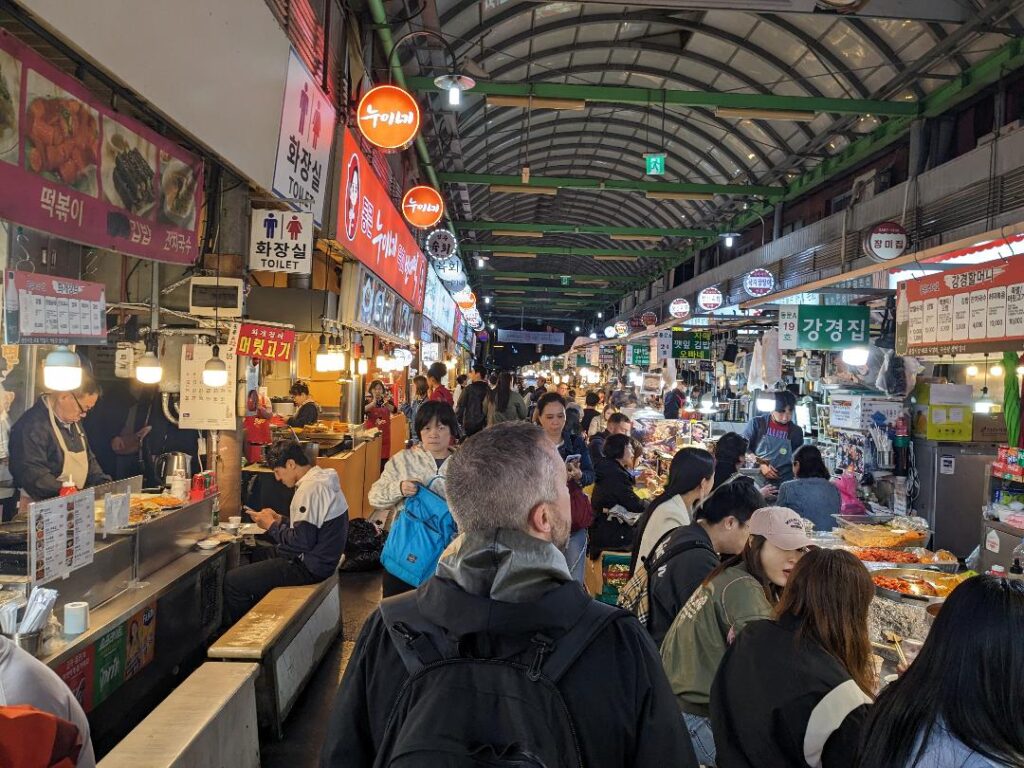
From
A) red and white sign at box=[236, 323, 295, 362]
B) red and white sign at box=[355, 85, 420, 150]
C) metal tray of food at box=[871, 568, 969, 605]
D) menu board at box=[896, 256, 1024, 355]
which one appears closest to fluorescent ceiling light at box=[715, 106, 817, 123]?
menu board at box=[896, 256, 1024, 355]

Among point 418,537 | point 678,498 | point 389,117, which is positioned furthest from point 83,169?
point 389,117

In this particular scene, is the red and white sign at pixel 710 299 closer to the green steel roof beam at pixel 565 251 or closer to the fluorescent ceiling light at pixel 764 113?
the fluorescent ceiling light at pixel 764 113

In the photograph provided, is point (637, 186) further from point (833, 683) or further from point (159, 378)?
point (833, 683)

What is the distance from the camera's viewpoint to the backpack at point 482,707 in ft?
4.48

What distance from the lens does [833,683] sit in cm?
247

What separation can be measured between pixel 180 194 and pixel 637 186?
1150 centimetres

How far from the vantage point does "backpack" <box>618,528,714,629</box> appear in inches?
147

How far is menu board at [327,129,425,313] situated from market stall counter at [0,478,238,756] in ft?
10.8

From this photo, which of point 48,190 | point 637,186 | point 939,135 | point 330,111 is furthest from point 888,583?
point 637,186

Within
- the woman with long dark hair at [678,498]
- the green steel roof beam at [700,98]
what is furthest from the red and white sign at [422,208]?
the woman with long dark hair at [678,498]

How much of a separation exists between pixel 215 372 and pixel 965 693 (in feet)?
21.7

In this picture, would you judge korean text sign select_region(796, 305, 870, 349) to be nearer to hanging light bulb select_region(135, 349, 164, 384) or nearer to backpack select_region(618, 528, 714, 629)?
backpack select_region(618, 528, 714, 629)

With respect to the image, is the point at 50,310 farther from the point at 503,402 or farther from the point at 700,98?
the point at 700,98

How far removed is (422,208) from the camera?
11820 mm
